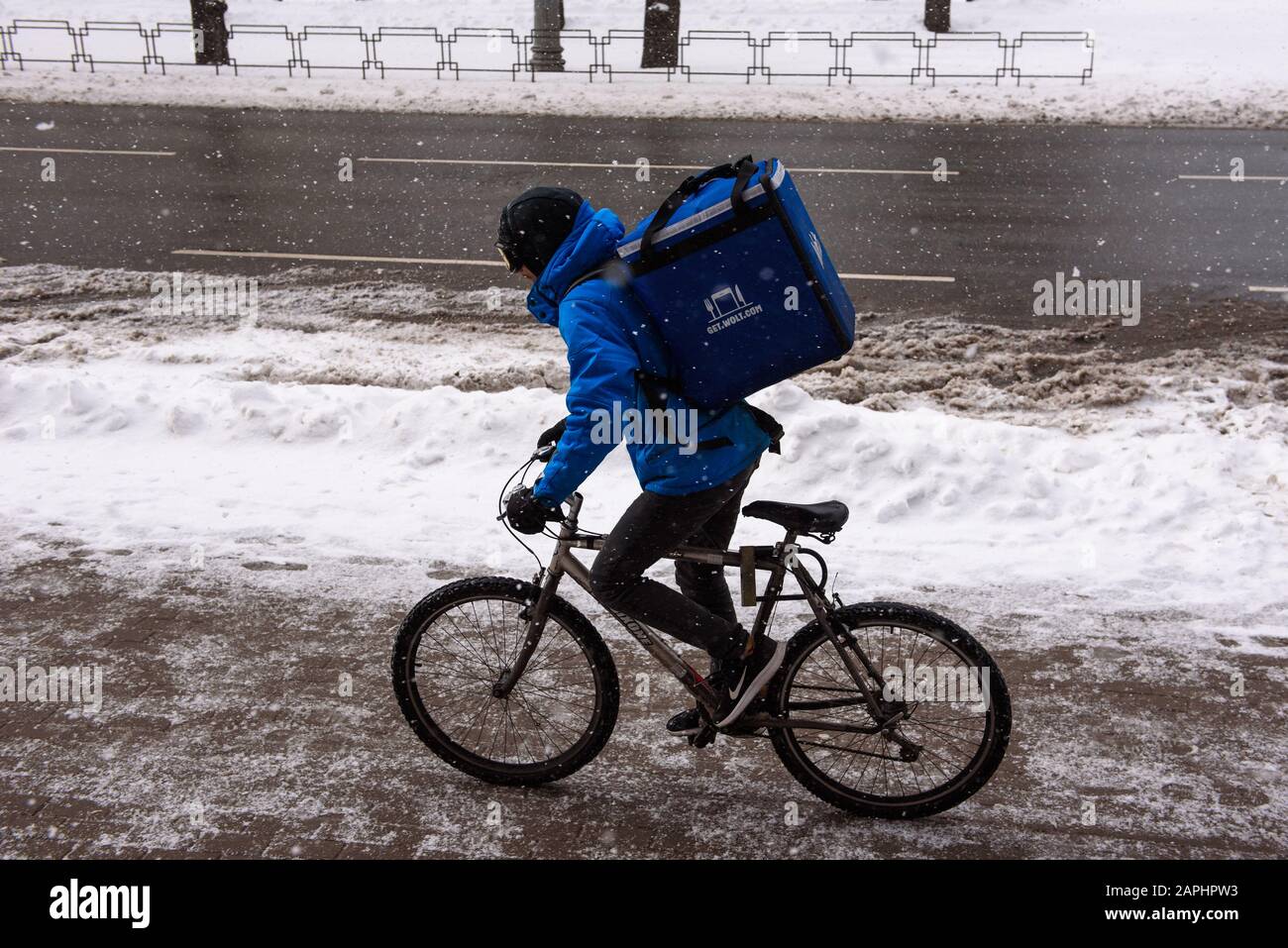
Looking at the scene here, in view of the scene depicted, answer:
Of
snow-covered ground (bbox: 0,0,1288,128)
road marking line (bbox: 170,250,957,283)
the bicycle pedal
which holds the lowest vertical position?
the bicycle pedal

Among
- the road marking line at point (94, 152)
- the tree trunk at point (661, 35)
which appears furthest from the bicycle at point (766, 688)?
the tree trunk at point (661, 35)

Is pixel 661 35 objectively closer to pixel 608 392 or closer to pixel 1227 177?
pixel 1227 177

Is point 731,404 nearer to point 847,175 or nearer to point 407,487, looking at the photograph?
point 407,487

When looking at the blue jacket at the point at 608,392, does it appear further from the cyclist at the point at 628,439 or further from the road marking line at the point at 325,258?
the road marking line at the point at 325,258

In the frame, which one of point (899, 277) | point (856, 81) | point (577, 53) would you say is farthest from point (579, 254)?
point (577, 53)

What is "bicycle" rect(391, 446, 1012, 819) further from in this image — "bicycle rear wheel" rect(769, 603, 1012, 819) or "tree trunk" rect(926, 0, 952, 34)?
"tree trunk" rect(926, 0, 952, 34)

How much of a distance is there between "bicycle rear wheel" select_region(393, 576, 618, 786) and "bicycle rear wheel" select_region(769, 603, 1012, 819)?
66 cm

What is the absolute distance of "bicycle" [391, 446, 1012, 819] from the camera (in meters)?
3.81

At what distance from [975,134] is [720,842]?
1467cm

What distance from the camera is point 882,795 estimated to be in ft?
13.3

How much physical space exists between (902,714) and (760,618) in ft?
1.89
